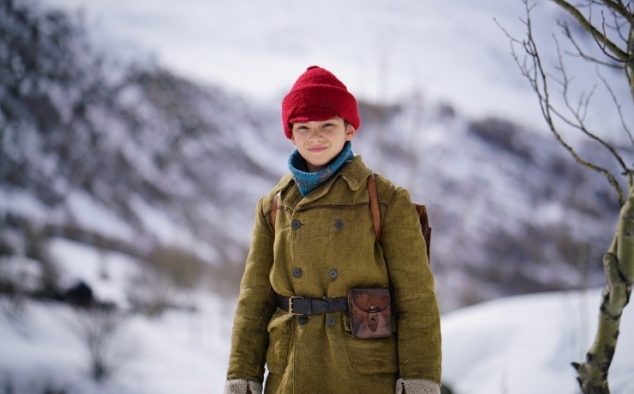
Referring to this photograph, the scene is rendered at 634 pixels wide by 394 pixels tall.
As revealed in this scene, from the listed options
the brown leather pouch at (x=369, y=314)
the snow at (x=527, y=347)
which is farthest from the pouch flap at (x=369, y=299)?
the snow at (x=527, y=347)

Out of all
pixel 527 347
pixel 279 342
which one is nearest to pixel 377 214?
pixel 279 342

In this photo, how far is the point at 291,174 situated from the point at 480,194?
94.8 ft

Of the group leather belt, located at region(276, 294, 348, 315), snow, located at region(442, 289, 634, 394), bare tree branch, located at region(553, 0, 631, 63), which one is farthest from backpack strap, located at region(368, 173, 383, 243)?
snow, located at region(442, 289, 634, 394)

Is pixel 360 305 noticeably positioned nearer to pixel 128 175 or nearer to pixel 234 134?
pixel 128 175

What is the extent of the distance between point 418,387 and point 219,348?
904 centimetres

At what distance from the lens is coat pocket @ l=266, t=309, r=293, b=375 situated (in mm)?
1926

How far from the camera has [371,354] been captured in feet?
5.98

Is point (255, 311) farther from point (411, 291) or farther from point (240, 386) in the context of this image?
point (411, 291)

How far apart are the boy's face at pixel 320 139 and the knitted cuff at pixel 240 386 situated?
0.80 metres

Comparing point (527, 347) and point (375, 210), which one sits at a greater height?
point (375, 210)

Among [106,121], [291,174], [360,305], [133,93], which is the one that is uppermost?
[133,93]

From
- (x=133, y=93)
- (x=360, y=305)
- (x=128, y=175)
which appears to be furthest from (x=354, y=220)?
(x=133, y=93)

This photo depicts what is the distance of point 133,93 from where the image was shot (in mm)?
25547

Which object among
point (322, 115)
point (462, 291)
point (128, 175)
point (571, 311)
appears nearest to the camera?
point (322, 115)
